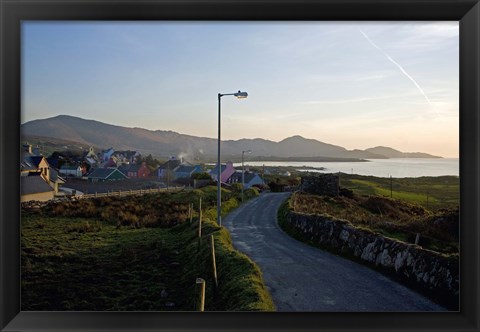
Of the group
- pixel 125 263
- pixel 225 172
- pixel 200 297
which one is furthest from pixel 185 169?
pixel 200 297

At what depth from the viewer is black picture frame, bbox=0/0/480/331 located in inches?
88.0

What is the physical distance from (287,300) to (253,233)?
3.72 metres

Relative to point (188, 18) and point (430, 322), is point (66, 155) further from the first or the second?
point (430, 322)

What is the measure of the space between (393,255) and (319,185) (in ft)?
11.8

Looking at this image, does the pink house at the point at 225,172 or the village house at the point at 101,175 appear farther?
the pink house at the point at 225,172

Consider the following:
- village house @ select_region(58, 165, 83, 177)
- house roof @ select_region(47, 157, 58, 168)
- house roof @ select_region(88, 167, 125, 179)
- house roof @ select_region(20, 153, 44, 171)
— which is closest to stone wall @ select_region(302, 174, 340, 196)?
house roof @ select_region(88, 167, 125, 179)

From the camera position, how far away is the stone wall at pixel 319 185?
7.31 metres

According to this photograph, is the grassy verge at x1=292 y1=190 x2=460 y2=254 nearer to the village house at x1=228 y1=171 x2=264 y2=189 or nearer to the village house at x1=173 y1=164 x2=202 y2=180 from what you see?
the village house at x1=228 y1=171 x2=264 y2=189

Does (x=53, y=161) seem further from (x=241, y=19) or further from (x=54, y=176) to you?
(x=241, y=19)

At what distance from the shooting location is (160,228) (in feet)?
21.3

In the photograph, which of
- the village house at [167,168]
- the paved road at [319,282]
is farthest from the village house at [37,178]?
the paved road at [319,282]

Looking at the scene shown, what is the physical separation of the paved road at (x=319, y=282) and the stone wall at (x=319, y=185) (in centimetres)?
146

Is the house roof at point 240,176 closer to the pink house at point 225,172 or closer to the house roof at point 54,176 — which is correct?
the pink house at point 225,172

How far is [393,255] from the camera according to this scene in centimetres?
420
